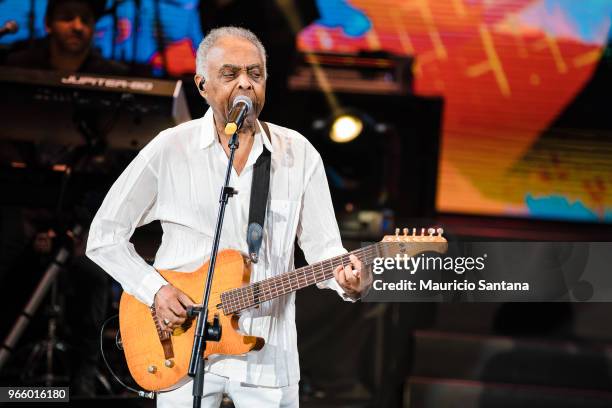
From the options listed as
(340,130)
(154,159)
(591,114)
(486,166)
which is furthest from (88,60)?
(591,114)

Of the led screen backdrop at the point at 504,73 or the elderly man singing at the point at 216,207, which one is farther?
the led screen backdrop at the point at 504,73

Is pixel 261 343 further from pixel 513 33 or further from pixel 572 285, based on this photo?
pixel 513 33

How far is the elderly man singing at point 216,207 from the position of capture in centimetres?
333

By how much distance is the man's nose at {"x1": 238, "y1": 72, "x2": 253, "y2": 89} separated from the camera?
3.30 meters

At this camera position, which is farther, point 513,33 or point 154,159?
point 513,33

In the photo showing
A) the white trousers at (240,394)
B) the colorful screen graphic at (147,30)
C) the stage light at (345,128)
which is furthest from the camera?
the colorful screen graphic at (147,30)

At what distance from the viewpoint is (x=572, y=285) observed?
Answer: 403cm

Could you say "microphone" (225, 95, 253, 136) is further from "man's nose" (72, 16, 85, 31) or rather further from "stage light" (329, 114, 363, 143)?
"stage light" (329, 114, 363, 143)

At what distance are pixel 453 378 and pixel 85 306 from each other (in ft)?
8.92

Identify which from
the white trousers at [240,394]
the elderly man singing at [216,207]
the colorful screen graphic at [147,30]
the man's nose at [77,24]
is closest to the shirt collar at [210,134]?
the elderly man singing at [216,207]

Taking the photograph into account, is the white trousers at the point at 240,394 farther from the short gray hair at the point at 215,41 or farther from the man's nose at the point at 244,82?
the short gray hair at the point at 215,41

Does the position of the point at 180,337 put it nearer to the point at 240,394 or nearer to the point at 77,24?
the point at 240,394

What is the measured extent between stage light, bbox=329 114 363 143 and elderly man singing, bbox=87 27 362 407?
3196 mm

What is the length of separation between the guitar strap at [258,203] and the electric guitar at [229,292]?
0.21 ft
